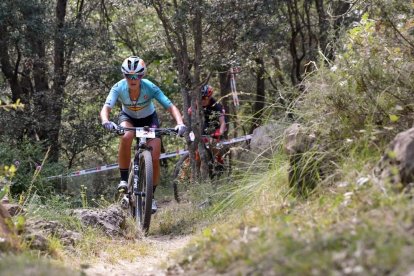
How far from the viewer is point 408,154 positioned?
4266 mm

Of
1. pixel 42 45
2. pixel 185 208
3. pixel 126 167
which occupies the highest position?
pixel 42 45

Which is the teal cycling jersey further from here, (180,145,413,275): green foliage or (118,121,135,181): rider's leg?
(180,145,413,275): green foliage

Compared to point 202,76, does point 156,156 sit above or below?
below

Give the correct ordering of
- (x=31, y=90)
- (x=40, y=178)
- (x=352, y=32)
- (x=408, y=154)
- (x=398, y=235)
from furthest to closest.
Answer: (x=31, y=90) → (x=40, y=178) → (x=352, y=32) → (x=408, y=154) → (x=398, y=235)

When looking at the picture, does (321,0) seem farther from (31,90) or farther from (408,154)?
(408,154)

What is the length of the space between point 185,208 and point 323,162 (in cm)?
413

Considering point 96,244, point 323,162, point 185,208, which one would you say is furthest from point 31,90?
point 323,162

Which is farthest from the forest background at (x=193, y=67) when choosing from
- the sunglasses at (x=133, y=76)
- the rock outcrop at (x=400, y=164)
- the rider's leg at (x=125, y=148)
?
the sunglasses at (x=133, y=76)

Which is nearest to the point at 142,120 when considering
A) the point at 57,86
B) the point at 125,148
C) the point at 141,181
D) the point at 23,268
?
the point at 125,148

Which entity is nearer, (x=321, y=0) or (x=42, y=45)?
(x=42, y=45)

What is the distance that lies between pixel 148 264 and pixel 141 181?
237 cm

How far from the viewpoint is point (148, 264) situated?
18.6ft

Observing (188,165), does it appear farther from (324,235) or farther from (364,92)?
(324,235)

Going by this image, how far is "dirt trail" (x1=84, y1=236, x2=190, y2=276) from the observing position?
4.80 meters
